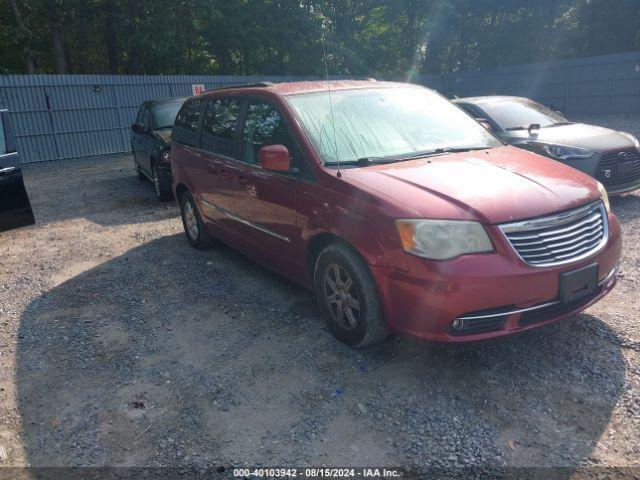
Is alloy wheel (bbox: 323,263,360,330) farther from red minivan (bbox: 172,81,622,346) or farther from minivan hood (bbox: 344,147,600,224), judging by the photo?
minivan hood (bbox: 344,147,600,224)

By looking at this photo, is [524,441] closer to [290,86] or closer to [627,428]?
[627,428]

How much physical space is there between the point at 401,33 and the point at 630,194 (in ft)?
94.4

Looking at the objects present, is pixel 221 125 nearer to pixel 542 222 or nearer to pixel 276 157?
pixel 276 157

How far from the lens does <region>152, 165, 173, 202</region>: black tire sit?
8.60 meters

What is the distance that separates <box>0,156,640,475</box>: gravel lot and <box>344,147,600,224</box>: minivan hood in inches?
40.5

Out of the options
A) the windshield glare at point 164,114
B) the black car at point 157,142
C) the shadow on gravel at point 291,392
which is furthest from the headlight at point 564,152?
the windshield glare at point 164,114

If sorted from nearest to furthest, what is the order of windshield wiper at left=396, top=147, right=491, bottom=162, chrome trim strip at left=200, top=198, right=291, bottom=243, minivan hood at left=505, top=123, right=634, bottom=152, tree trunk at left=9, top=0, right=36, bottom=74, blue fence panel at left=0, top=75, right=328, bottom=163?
windshield wiper at left=396, top=147, right=491, bottom=162 → chrome trim strip at left=200, top=198, right=291, bottom=243 → minivan hood at left=505, top=123, right=634, bottom=152 → blue fence panel at left=0, top=75, right=328, bottom=163 → tree trunk at left=9, top=0, right=36, bottom=74

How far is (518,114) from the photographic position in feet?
25.7

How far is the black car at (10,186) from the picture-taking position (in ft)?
19.3

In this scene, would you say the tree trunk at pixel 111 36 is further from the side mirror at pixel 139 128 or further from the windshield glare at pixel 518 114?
the windshield glare at pixel 518 114

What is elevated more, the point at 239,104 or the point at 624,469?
the point at 239,104

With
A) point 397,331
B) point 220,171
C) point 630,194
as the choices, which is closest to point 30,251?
point 220,171

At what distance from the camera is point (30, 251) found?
6426 mm

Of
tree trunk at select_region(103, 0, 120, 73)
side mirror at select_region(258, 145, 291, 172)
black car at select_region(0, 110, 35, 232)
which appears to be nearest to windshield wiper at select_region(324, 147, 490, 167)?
side mirror at select_region(258, 145, 291, 172)
